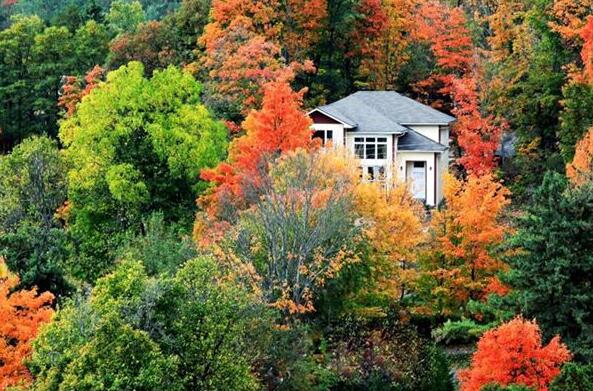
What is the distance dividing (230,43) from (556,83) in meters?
17.2

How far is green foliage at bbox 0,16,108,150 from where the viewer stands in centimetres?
7088

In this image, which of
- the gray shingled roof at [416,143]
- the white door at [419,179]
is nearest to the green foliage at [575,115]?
the gray shingled roof at [416,143]

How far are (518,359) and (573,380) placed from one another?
2004mm

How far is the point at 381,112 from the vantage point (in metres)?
57.1

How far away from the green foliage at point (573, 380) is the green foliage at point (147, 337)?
7701mm

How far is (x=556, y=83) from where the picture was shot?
5369 cm

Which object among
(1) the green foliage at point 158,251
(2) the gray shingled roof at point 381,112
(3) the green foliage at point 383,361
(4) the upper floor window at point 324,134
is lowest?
(3) the green foliage at point 383,361

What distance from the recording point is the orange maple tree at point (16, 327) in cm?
2927

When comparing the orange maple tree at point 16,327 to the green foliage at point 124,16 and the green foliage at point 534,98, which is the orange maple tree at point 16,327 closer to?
A: the green foliage at point 534,98

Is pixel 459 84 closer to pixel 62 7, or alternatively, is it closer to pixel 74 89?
pixel 74 89

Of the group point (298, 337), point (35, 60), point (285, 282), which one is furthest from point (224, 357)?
point (35, 60)

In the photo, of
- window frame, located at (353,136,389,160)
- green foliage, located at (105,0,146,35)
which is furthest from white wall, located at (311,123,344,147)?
green foliage, located at (105,0,146,35)

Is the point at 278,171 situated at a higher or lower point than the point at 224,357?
higher

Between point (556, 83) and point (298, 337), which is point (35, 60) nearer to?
point (556, 83)
